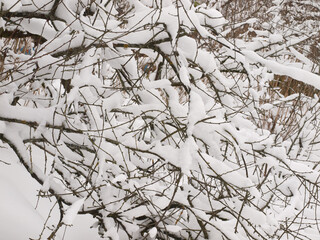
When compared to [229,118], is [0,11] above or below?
above

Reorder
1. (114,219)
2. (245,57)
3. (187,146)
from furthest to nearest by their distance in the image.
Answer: (114,219)
(245,57)
(187,146)

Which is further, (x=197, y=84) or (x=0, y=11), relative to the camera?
(x=197, y=84)

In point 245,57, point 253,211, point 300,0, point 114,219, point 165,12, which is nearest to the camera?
point 165,12

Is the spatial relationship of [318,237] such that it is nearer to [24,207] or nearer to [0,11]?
[24,207]

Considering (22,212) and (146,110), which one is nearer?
(146,110)

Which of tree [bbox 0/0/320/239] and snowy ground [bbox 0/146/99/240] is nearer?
tree [bbox 0/0/320/239]

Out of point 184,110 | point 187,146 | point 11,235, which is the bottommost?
point 11,235

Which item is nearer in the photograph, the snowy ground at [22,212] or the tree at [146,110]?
the tree at [146,110]

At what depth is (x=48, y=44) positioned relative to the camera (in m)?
1.79

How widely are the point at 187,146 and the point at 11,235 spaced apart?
132 cm

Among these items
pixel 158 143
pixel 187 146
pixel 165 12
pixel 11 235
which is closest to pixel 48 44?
pixel 165 12

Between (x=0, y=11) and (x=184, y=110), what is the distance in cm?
88

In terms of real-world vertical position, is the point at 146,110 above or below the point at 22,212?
above

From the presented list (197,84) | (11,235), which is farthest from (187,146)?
(11,235)
